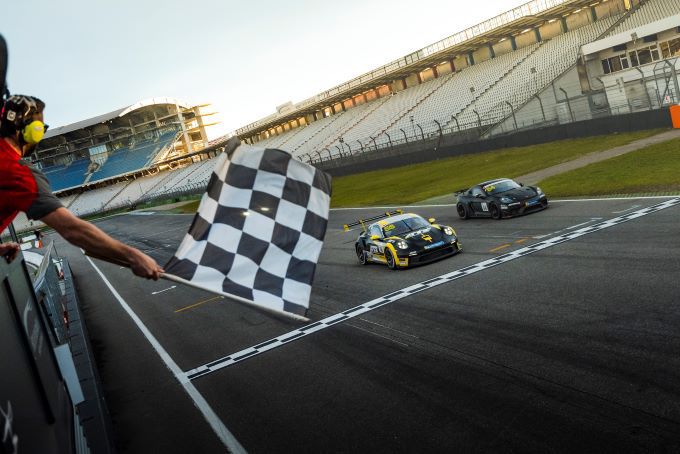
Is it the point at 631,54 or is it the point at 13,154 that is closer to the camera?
the point at 13,154

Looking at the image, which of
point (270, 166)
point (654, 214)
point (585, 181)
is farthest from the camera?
point (585, 181)

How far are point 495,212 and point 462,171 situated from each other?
16.1 metres

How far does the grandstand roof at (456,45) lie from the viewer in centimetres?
4509

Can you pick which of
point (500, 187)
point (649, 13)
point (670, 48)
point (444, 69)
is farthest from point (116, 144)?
point (500, 187)

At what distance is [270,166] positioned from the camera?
187 inches

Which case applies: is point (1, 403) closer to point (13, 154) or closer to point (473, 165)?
point (13, 154)

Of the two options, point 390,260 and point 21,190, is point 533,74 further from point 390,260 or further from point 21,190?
point 21,190

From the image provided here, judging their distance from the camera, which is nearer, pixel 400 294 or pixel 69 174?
pixel 400 294

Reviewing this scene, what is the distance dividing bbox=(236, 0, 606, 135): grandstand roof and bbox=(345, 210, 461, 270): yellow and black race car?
114 ft

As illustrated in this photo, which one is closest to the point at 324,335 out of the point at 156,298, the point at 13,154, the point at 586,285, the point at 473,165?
the point at 586,285

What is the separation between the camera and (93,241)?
3145 millimetres

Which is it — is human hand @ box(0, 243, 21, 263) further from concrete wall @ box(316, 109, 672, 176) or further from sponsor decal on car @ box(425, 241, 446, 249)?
concrete wall @ box(316, 109, 672, 176)

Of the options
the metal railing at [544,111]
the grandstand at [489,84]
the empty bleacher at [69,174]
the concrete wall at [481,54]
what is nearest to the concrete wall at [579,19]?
the grandstand at [489,84]

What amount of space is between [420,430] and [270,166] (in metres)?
2.83
